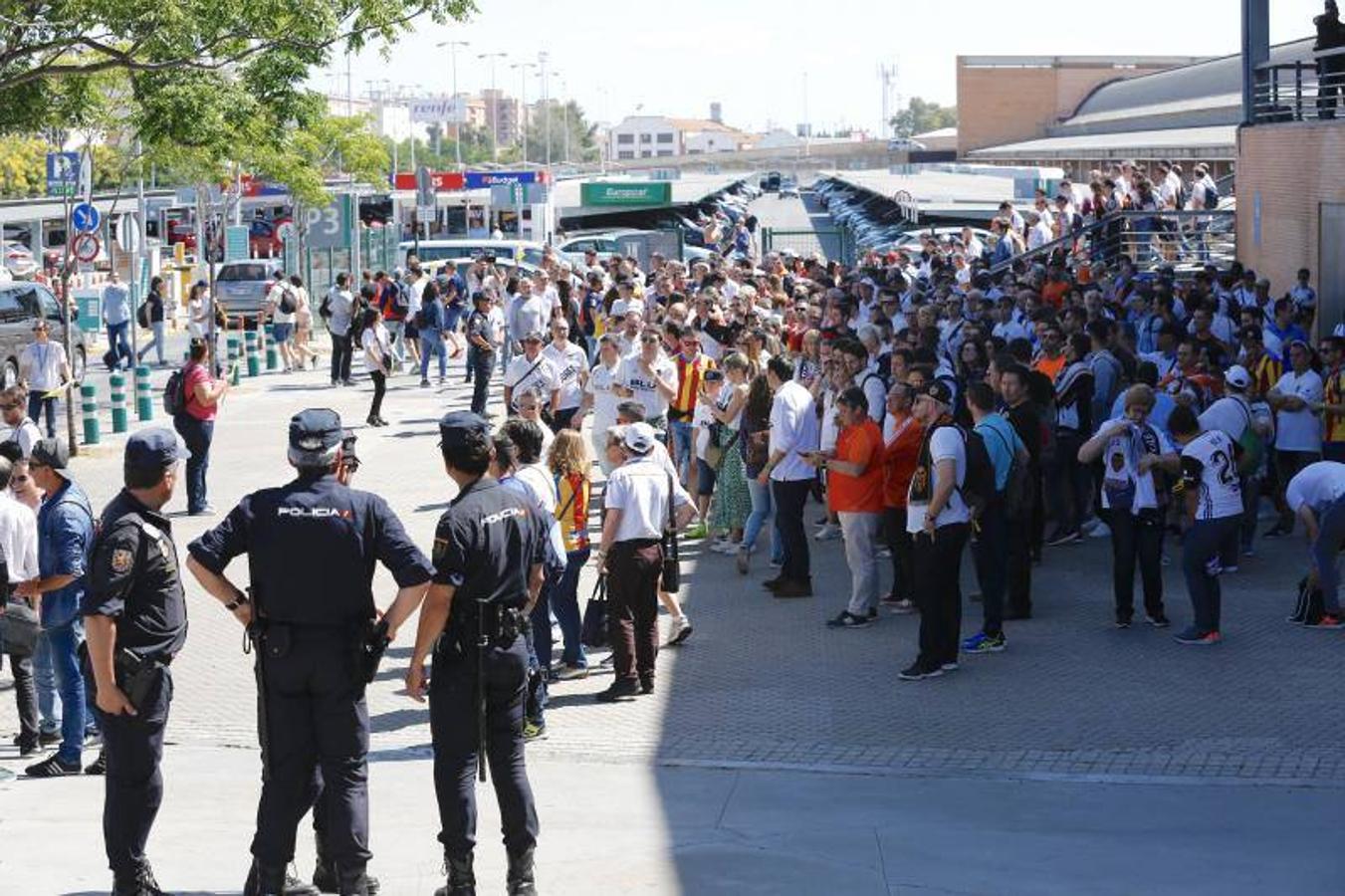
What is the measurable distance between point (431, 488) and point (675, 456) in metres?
4.00

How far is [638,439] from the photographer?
1186cm

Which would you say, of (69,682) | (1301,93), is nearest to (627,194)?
(1301,93)

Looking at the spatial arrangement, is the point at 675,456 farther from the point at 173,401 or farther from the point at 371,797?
the point at 371,797

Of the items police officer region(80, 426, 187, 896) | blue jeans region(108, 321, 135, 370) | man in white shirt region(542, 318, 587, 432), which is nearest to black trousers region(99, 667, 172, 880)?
police officer region(80, 426, 187, 896)

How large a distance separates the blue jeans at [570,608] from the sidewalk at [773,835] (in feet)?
6.22

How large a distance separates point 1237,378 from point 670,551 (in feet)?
17.3

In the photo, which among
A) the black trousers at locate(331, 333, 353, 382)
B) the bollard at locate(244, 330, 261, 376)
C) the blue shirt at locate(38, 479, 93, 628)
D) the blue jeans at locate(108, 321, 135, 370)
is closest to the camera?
the blue shirt at locate(38, 479, 93, 628)

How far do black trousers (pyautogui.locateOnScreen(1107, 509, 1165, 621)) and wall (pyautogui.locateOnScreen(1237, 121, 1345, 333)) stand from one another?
1194cm

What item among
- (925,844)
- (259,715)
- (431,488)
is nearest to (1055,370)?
(431,488)

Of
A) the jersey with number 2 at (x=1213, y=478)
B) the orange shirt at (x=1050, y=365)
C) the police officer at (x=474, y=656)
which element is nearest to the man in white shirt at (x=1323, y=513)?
the jersey with number 2 at (x=1213, y=478)

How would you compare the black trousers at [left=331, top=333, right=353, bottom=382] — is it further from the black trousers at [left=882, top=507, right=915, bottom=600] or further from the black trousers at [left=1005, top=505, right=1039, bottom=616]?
the black trousers at [left=1005, top=505, right=1039, bottom=616]

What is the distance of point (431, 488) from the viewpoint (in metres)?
20.9

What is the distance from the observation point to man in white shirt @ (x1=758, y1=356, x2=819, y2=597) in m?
14.4

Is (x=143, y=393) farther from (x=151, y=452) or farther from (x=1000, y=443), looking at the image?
(x=151, y=452)
